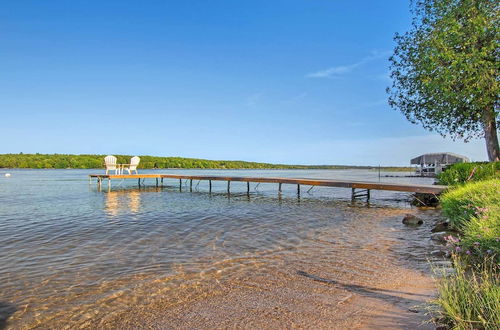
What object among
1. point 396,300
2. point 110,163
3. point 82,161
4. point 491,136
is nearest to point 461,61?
point 491,136

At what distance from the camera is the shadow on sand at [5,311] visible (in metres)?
4.70

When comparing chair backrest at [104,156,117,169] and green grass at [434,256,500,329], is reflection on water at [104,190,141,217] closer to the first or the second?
chair backrest at [104,156,117,169]

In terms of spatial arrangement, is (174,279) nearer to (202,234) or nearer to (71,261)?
(71,261)

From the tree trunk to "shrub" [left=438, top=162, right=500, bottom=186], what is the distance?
292cm

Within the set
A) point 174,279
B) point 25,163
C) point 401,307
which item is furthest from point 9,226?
point 25,163

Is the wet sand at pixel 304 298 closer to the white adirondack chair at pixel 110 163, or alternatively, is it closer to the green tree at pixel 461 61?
the green tree at pixel 461 61

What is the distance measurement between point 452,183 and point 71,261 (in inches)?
782

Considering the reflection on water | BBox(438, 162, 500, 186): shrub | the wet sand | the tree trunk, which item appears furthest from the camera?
the tree trunk

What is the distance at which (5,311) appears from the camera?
5.08m

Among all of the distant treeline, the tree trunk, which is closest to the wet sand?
the tree trunk

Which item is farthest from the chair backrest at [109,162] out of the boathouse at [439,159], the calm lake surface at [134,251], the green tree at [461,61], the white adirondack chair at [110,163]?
the boathouse at [439,159]

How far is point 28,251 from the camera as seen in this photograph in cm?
888

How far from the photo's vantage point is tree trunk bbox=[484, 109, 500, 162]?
63.3ft

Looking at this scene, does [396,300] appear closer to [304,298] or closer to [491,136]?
[304,298]
